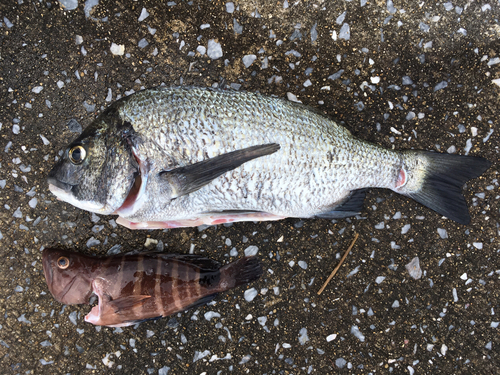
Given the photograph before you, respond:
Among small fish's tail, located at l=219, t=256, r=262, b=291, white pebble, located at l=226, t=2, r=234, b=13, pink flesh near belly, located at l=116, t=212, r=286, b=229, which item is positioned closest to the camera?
pink flesh near belly, located at l=116, t=212, r=286, b=229

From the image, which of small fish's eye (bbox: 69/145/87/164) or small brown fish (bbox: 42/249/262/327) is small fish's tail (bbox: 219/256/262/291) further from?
small fish's eye (bbox: 69/145/87/164)

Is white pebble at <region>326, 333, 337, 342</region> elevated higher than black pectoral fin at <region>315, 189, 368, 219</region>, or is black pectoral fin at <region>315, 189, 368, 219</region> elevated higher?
black pectoral fin at <region>315, 189, 368, 219</region>

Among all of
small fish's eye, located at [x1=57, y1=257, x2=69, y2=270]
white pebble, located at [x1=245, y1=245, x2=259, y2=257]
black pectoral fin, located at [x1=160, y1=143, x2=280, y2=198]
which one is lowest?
white pebble, located at [x1=245, y1=245, x2=259, y2=257]

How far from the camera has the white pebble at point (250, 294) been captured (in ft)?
8.54

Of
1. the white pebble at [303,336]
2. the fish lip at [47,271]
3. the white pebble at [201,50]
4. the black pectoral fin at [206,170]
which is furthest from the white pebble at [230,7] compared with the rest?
the white pebble at [303,336]

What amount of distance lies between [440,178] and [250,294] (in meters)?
1.79

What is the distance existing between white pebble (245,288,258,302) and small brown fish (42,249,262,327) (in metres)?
0.22

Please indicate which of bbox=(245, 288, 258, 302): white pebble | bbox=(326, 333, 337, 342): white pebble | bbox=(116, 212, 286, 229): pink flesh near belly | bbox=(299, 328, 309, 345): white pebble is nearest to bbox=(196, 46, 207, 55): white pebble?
bbox=(116, 212, 286, 229): pink flesh near belly

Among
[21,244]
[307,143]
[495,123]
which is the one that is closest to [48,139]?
[21,244]

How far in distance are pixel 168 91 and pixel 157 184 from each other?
633 mm

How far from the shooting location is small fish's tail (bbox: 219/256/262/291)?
96.3 inches

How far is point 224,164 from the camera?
6.38 feet

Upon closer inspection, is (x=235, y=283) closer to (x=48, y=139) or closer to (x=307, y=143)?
(x=307, y=143)

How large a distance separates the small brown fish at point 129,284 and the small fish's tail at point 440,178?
5.26 ft
